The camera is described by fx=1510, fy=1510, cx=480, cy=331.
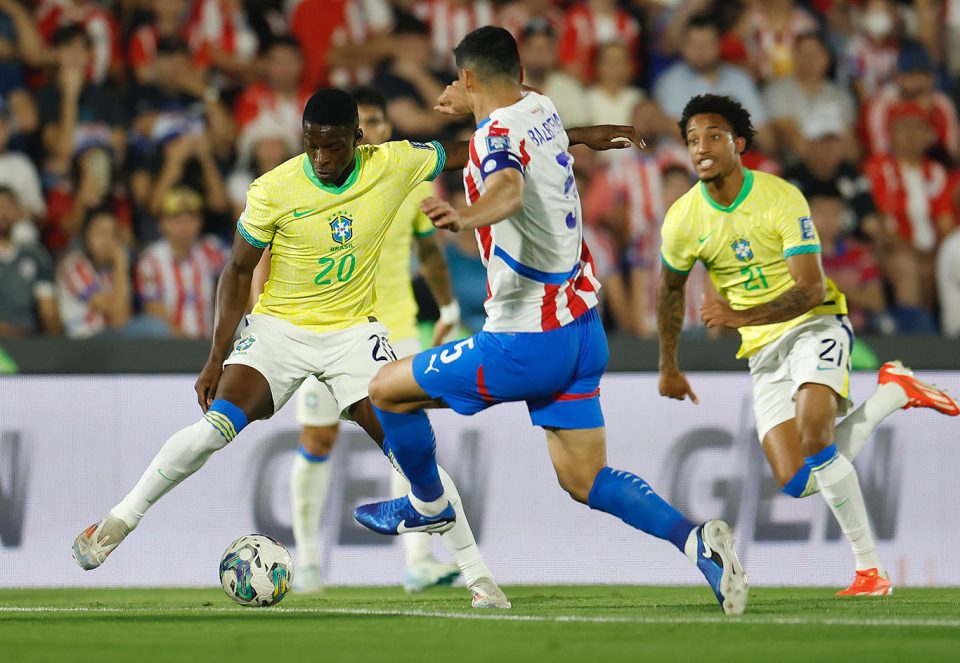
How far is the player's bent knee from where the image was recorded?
902 centimetres

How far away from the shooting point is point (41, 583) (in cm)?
927

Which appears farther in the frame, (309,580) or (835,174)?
(835,174)

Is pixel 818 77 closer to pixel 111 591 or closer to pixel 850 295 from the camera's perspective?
pixel 850 295

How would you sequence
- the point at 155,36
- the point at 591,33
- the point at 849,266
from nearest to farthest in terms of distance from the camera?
1. the point at 849,266
2. the point at 155,36
3. the point at 591,33

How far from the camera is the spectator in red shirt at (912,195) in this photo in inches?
463

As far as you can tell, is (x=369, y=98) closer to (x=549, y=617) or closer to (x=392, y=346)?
(x=392, y=346)

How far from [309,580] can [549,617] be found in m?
2.86

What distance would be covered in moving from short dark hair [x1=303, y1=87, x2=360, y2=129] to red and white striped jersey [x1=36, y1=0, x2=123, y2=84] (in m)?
6.09

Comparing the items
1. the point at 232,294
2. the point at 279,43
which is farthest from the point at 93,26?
the point at 232,294

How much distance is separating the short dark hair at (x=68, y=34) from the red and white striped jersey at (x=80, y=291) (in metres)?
2.08

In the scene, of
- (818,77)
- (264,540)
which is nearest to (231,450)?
(264,540)

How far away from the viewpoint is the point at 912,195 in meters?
12.3

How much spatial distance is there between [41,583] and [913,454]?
5.41 metres

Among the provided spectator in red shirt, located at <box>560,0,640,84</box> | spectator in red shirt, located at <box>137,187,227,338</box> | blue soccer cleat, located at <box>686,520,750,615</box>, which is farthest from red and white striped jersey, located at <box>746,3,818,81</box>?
blue soccer cleat, located at <box>686,520,750,615</box>
